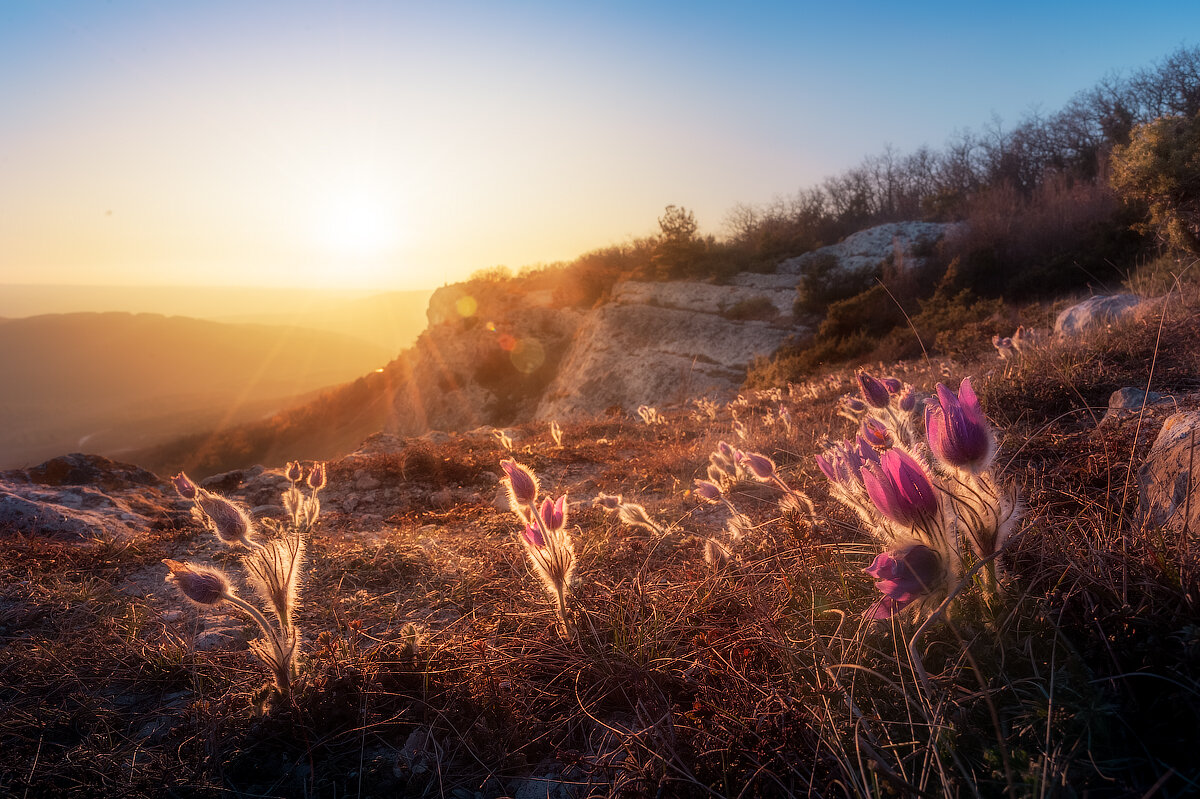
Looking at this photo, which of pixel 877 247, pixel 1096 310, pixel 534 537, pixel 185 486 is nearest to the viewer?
pixel 534 537

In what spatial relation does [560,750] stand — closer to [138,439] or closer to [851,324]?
[851,324]

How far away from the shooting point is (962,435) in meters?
1.08

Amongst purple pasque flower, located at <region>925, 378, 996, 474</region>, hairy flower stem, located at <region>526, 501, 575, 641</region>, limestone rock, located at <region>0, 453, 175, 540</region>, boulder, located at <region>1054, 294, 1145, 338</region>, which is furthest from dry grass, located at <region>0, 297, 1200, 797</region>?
boulder, located at <region>1054, 294, 1145, 338</region>

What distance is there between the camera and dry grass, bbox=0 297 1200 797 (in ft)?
3.09

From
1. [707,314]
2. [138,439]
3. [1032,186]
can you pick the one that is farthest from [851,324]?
[138,439]

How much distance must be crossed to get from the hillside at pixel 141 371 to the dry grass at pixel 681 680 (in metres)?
42.1

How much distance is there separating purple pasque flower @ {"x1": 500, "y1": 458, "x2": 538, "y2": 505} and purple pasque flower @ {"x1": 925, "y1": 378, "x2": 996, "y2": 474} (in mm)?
1090

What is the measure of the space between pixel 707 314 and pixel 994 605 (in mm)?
18547

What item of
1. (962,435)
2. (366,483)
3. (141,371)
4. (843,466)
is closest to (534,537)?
(843,466)

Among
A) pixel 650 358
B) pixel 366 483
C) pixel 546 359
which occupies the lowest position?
pixel 650 358

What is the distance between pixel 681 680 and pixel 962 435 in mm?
891

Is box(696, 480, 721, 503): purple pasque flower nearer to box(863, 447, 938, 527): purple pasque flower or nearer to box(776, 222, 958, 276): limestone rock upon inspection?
box(863, 447, 938, 527): purple pasque flower

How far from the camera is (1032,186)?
82.2 feet

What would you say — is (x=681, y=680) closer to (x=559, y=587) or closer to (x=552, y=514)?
(x=559, y=587)
